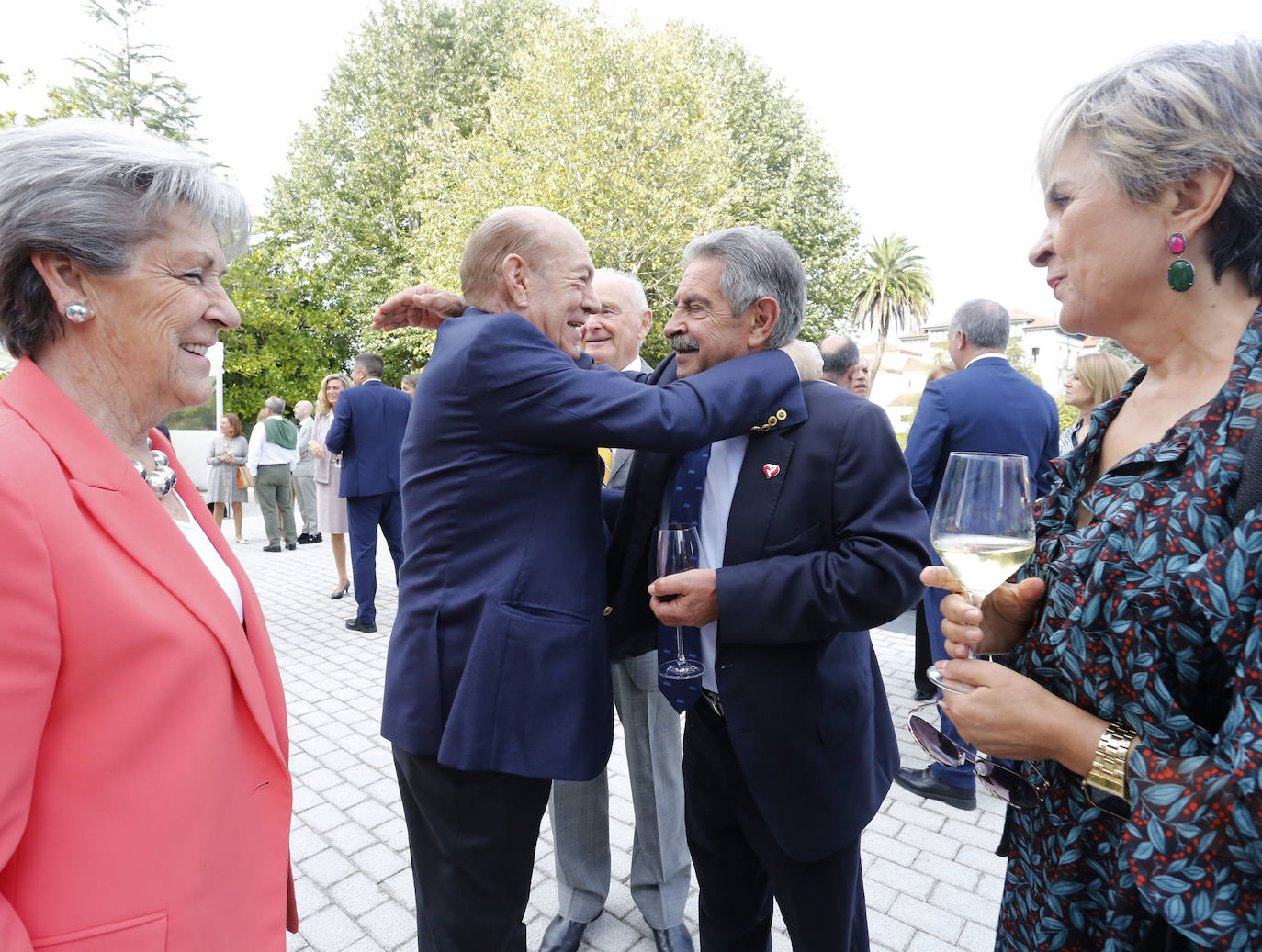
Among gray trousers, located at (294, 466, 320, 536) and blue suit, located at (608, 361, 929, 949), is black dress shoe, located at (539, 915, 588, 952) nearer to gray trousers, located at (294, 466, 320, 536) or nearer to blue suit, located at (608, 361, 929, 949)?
blue suit, located at (608, 361, 929, 949)

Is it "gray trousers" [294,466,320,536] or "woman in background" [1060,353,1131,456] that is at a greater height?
"woman in background" [1060,353,1131,456]

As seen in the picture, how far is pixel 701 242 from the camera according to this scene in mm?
2113

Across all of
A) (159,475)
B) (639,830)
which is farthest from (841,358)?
(159,475)

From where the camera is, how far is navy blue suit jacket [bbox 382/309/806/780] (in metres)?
1.76

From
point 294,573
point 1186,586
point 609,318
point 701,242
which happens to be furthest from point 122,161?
point 294,573

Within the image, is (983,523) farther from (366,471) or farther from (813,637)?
(366,471)

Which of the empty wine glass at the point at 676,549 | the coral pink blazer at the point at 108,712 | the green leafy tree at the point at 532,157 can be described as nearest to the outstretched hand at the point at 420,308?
the empty wine glass at the point at 676,549

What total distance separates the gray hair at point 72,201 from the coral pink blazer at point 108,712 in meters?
0.12

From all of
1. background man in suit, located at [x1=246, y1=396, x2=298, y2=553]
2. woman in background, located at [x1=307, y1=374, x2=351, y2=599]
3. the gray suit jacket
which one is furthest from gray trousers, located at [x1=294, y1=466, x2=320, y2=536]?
the gray suit jacket

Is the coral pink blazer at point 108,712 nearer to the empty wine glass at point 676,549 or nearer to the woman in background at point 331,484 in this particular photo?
the empty wine glass at point 676,549

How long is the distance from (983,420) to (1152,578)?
3.61m

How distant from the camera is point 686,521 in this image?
2078mm

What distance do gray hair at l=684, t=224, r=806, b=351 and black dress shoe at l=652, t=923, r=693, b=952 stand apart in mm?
2308

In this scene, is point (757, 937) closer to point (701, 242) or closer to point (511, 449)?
point (511, 449)
